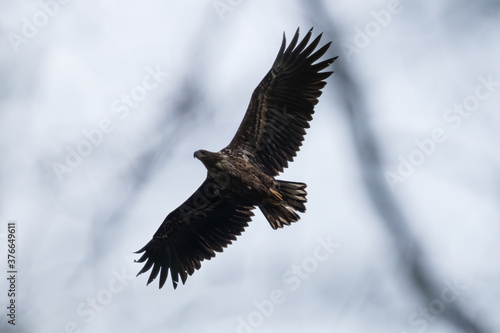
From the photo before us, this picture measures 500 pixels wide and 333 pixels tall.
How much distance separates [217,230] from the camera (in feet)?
40.9

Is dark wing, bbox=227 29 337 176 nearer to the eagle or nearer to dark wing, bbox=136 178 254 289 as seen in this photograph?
the eagle

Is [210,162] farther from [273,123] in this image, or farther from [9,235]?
[9,235]

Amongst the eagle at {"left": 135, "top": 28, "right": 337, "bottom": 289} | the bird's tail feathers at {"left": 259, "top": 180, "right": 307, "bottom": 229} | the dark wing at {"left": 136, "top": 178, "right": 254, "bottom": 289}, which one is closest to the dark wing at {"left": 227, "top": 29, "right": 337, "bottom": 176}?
the eagle at {"left": 135, "top": 28, "right": 337, "bottom": 289}

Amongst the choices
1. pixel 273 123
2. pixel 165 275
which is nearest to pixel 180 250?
pixel 165 275

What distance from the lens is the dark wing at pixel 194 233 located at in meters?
12.2

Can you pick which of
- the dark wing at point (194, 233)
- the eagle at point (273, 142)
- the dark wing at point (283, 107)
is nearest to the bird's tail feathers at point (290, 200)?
the eagle at point (273, 142)

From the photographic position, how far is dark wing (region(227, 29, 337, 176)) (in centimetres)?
1101

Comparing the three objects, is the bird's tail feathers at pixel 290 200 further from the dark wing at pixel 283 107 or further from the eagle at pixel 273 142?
the dark wing at pixel 283 107

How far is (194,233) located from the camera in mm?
12656

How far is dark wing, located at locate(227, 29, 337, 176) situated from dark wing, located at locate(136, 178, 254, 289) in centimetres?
111

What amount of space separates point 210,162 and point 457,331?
24.5 feet

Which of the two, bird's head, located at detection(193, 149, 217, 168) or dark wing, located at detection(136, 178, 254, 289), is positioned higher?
bird's head, located at detection(193, 149, 217, 168)

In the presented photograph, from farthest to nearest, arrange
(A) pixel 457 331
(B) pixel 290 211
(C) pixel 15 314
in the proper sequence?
(B) pixel 290 211, (C) pixel 15 314, (A) pixel 457 331

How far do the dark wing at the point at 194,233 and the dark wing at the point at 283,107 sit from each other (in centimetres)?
111
